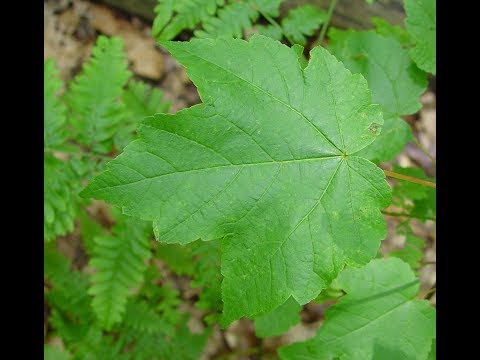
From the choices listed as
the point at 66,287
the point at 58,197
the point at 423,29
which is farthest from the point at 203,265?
the point at 423,29

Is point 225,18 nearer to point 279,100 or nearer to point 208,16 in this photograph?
point 208,16

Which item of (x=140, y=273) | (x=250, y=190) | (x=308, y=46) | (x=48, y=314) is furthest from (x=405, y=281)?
(x=308, y=46)

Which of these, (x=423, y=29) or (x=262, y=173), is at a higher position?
Result: (x=423, y=29)

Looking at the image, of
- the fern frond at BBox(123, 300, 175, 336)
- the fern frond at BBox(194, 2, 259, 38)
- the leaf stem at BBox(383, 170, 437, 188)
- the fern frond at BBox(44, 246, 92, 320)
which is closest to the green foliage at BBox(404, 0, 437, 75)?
the leaf stem at BBox(383, 170, 437, 188)

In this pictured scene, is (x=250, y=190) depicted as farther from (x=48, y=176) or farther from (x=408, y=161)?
(x=408, y=161)

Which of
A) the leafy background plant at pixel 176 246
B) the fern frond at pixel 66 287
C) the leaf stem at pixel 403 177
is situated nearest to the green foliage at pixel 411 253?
the leafy background plant at pixel 176 246

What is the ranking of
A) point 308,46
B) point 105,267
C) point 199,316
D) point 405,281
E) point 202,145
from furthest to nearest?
1. point 308,46
2. point 199,316
3. point 105,267
4. point 405,281
5. point 202,145
